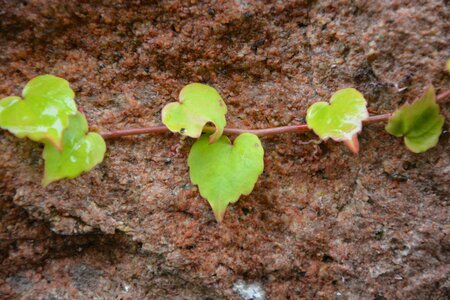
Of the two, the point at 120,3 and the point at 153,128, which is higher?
the point at 120,3

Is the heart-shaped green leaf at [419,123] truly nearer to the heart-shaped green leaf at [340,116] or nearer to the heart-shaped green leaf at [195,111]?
the heart-shaped green leaf at [340,116]

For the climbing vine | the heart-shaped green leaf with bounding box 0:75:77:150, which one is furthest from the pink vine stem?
the heart-shaped green leaf with bounding box 0:75:77:150

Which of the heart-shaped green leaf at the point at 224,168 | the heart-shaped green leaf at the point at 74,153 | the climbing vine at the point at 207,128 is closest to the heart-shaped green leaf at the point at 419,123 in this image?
the climbing vine at the point at 207,128

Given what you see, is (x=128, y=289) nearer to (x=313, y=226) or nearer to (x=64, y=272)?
(x=64, y=272)

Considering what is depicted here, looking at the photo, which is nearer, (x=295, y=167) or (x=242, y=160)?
(x=242, y=160)

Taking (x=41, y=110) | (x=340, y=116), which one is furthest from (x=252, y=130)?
(x=41, y=110)

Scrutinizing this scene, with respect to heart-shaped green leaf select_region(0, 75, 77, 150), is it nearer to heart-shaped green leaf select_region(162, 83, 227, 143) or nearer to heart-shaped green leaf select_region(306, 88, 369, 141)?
heart-shaped green leaf select_region(162, 83, 227, 143)

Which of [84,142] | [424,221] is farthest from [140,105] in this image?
[424,221]

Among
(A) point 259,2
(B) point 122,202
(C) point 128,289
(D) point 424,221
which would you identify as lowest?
(C) point 128,289
